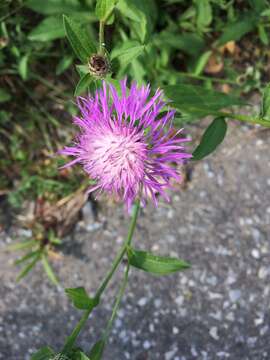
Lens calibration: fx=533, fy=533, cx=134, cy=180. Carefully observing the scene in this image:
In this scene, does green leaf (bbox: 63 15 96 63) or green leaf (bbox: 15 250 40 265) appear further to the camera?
green leaf (bbox: 15 250 40 265)

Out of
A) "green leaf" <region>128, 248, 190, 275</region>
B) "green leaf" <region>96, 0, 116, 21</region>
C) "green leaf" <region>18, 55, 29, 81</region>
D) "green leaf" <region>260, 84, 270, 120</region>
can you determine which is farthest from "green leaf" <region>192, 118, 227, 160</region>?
"green leaf" <region>18, 55, 29, 81</region>

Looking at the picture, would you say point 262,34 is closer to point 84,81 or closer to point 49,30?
point 49,30

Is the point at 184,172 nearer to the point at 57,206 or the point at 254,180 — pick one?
the point at 254,180

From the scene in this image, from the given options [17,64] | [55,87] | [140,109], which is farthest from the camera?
[55,87]

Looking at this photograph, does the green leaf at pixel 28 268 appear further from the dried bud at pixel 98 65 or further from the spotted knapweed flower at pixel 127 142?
the dried bud at pixel 98 65

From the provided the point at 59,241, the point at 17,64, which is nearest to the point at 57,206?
the point at 59,241

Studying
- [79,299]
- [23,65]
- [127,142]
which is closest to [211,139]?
[127,142]

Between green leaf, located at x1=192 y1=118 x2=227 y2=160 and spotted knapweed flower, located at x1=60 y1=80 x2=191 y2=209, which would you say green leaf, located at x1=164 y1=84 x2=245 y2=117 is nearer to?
green leaf, located at x1=192 y1=118 x2=227 y2=160
